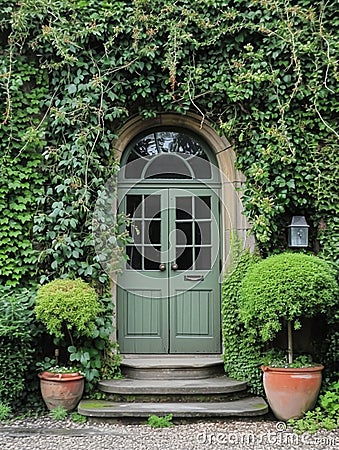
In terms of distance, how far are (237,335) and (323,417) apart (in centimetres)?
123

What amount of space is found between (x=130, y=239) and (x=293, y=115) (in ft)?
6.93

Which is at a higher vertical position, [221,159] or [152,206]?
[221,159]

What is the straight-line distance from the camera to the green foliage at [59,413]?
5.33 metres

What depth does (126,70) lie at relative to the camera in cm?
626

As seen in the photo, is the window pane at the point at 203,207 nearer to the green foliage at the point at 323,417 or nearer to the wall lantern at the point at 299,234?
the wall lantern at the point at 299,234

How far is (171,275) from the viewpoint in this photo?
6.47 m

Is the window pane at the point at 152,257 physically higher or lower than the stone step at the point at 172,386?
higher

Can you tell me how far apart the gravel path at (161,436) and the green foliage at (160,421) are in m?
0.05

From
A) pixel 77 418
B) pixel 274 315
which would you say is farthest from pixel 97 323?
pixel 274 315

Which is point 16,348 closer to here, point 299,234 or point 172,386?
point 172,386

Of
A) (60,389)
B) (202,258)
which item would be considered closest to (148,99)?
(202,258)

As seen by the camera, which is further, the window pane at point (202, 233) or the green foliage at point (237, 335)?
the window pane at point (202, 233)

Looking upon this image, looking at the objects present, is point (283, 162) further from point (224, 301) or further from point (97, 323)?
point (97, 323)

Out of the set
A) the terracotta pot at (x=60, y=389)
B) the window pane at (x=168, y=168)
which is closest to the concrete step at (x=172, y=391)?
the terracotta pot at (x=60, y=389)
